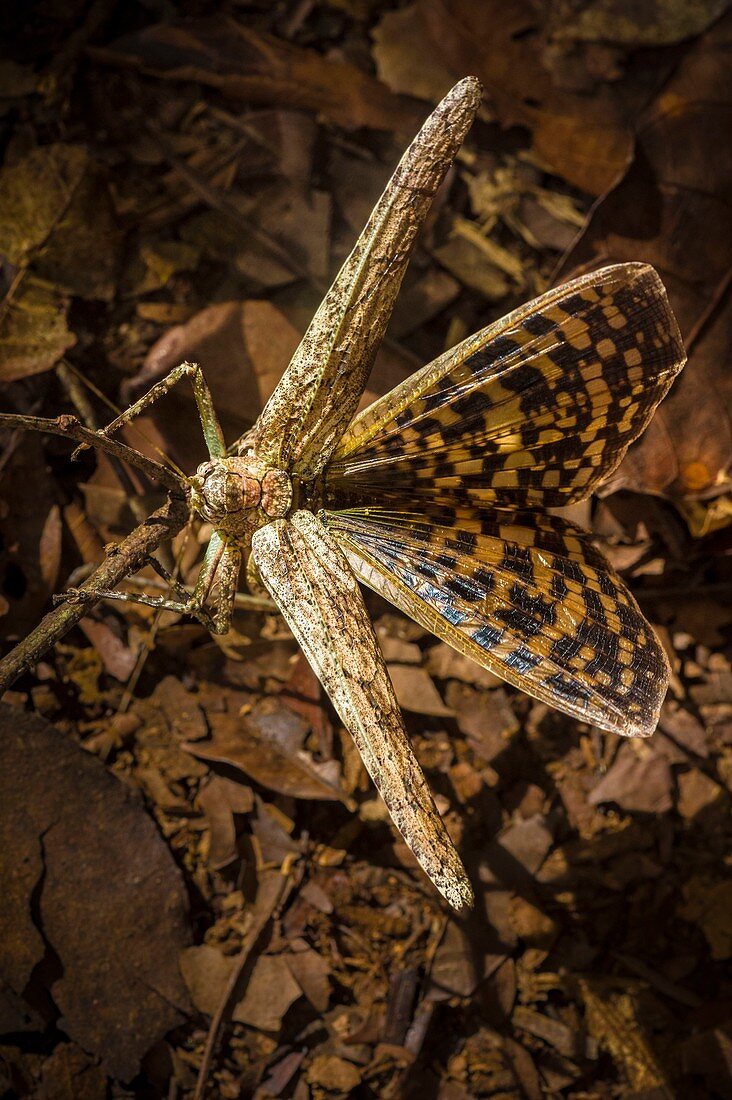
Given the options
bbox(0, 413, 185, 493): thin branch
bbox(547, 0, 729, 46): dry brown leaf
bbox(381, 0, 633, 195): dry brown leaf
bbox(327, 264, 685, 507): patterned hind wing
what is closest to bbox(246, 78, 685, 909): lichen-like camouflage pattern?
bbox(327, 264, 685, 507): patterned hind wing

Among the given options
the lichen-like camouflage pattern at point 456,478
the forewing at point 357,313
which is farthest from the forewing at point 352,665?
the forewing at point 357,313

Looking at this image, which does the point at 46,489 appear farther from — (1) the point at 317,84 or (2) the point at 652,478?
(2) the point at 652,478

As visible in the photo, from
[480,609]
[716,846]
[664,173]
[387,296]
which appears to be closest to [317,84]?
[664,173]

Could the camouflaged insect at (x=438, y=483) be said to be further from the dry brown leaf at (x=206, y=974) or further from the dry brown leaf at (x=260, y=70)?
the dry brown leaf at (x=260, y=70)

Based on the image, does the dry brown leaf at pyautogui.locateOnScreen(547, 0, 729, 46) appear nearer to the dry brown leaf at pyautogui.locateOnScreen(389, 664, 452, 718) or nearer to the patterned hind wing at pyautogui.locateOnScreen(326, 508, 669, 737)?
the patterned hind wing at pyautogui.locateOnScreen(326, 508, 669, 737)

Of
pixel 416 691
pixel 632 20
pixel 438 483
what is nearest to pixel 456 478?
pixel 438 483
